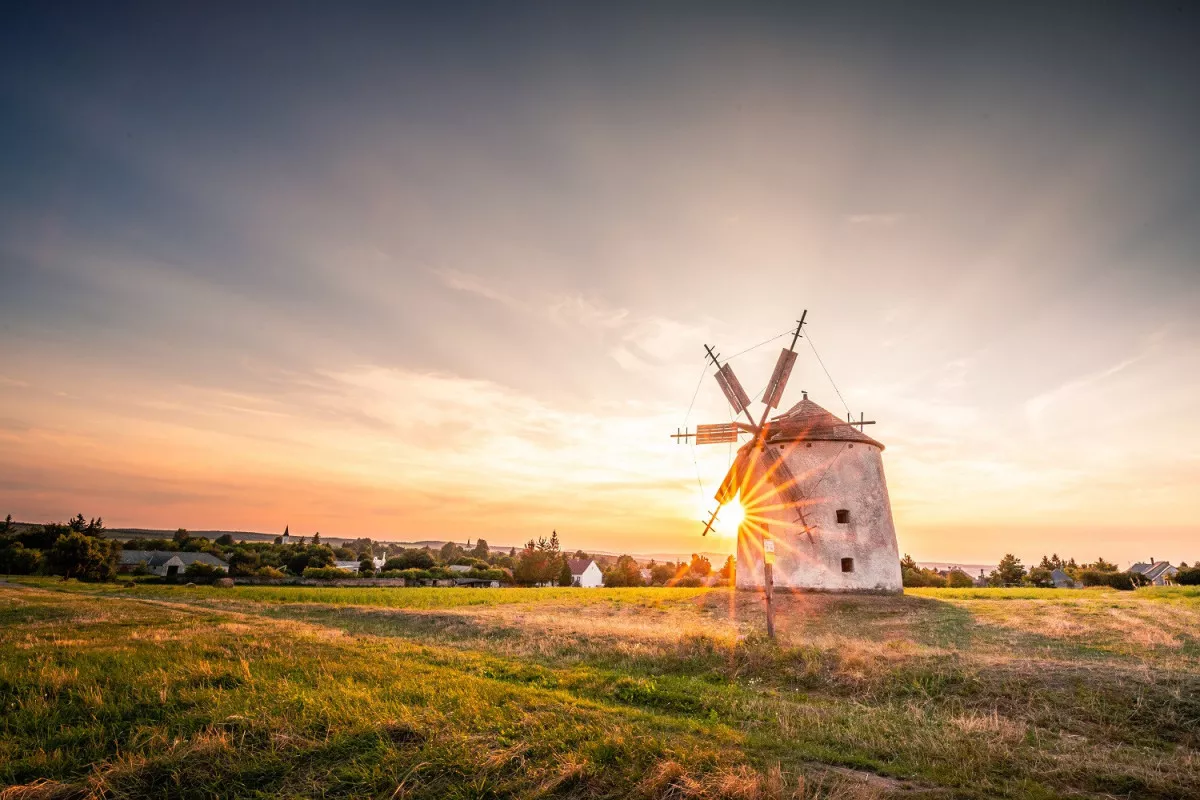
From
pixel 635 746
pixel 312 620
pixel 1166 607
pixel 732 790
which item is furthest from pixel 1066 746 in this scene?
pixel 312 620

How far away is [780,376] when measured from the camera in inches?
1155

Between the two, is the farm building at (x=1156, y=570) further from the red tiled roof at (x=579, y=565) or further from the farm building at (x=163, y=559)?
the farm building at (x=163, y=559)

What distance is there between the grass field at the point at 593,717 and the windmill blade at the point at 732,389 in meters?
16.8

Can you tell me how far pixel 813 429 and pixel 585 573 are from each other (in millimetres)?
75598

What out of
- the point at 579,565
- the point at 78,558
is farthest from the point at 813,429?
the point at 579,565

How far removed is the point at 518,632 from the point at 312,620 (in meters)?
10.7

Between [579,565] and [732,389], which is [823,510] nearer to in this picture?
[732,389]

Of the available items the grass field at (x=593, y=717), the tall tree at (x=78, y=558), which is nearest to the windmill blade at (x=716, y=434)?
the grass field at (x=593, y=717)

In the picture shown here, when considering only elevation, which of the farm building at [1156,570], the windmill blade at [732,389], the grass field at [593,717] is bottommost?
the farm building at [1156,570]

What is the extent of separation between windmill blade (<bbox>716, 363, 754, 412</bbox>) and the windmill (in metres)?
0.05

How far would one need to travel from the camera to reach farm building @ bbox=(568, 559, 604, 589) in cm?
9611

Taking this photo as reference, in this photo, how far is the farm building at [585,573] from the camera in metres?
96.1

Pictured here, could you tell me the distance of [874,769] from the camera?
626cm

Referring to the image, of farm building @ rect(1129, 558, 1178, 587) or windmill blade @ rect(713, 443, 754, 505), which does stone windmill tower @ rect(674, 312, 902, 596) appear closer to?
windmill blade @ rect(713, 443, 754, 505)
